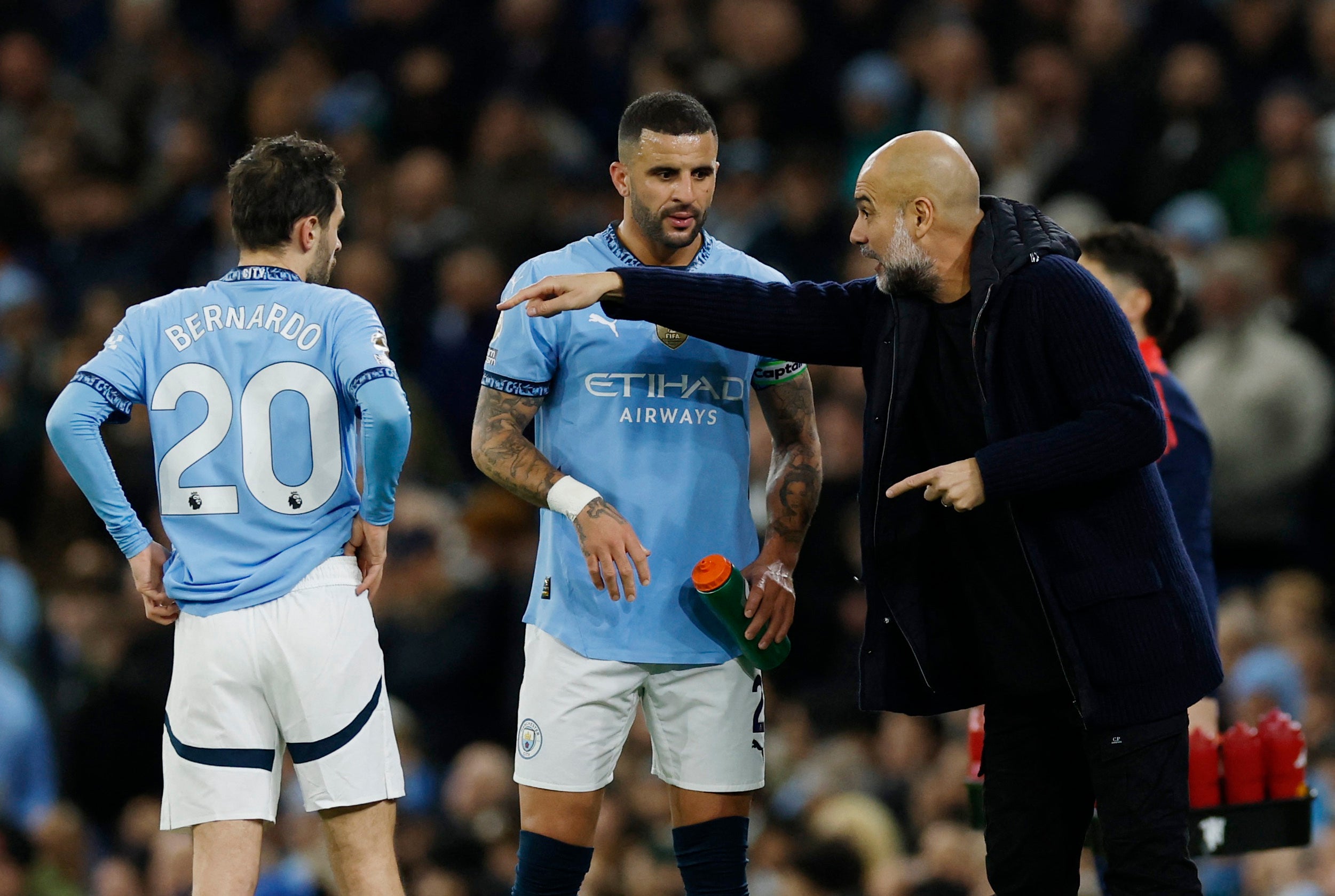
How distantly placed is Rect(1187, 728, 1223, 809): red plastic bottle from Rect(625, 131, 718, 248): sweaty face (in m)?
2.07

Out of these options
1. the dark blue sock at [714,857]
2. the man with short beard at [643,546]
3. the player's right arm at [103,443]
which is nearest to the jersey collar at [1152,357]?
the man with short beard at [643,546]

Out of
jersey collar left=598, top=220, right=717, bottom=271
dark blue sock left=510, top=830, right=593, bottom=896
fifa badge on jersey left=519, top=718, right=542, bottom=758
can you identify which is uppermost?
jersey collar left=598, top=220, right=717, bottom=271

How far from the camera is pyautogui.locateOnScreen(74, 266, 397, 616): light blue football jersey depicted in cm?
422

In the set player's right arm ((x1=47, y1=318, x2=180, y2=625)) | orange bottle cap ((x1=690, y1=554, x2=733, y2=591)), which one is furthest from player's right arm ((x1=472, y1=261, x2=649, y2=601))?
player's right arm ((x1=47, y1=318, x2=180, y2=625))

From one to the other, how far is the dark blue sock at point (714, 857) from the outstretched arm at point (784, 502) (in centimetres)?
50

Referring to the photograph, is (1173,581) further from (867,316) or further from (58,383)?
(58,383)

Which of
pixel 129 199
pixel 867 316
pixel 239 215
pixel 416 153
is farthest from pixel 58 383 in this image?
pixel 867 316

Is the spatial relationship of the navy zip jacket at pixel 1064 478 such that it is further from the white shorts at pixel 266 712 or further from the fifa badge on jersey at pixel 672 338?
the white shorts at pixel 266 712

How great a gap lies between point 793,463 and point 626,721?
A: 0.84m

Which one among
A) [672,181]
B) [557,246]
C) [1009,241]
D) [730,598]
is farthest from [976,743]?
[557,246]

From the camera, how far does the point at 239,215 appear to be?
14.2ft

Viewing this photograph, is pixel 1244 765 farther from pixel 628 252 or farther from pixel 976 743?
pixel 628 252

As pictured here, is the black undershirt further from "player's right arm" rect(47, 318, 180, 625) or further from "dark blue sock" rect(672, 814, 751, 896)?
"player's right arm" rect(47, 318, 180, 625)

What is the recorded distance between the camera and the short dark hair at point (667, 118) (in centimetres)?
452
